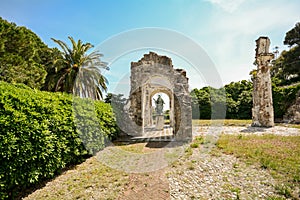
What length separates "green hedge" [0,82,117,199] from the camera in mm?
2852

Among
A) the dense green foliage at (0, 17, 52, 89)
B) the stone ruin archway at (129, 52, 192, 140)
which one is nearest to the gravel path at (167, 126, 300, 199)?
the stone ruin archway at (129, 52, 192, 140)

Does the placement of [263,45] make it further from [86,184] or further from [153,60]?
[86,184]

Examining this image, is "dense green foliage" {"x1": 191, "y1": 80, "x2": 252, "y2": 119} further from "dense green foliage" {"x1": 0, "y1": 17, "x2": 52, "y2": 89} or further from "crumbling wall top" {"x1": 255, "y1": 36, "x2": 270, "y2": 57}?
"dense green foliage" {"x1": 0, "y1": 17, "x2": 52, "y2": 89}

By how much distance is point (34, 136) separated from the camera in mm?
3316

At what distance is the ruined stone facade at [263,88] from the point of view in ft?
34.0

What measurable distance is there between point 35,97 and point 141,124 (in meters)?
7.41

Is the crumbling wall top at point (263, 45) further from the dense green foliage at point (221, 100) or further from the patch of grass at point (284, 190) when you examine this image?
the patch of grass at point (284, 190)

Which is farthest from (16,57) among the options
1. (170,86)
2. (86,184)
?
(86,184)

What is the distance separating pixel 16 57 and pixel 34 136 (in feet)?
33.2

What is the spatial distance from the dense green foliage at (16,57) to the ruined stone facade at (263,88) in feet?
49.2

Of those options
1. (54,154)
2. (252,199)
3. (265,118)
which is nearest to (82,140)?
(54,154)

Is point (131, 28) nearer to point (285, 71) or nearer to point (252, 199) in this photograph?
point (252, 199)

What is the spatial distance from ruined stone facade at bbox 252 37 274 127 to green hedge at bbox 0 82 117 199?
10.4m

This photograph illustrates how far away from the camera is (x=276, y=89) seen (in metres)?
16.1
